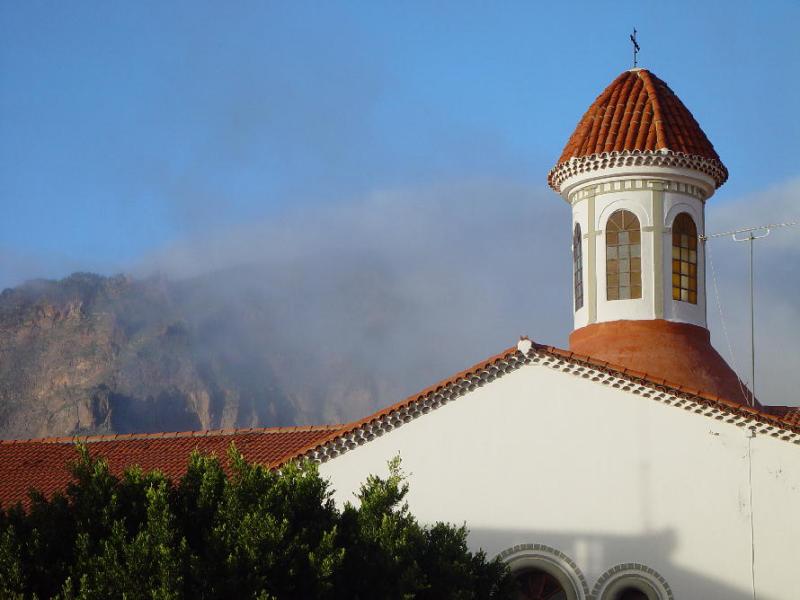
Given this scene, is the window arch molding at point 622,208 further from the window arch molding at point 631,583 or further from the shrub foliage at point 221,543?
the shrub foliage at point 221,543

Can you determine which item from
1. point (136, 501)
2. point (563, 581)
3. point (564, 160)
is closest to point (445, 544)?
point (563, 581)

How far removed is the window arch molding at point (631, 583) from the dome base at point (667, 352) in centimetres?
439

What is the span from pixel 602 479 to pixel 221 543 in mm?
8001

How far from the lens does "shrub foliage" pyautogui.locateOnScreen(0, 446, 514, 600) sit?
2105cm

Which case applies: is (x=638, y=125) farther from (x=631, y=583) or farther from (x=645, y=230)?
(x=631, y=583)

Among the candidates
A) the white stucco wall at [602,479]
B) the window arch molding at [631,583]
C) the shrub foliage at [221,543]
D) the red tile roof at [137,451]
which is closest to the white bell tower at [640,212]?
the white stucco wall at [602,479]

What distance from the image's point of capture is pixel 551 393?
27266 millimetres

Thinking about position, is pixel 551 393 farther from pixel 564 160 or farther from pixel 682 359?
pixel 564 160

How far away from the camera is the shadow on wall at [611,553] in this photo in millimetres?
25906

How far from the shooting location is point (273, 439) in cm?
3372

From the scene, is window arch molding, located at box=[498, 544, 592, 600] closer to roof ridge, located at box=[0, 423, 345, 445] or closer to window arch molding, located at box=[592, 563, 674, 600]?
window arch molding, located at box=[592, 563, 674, 600]

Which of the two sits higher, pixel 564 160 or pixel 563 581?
pixel 564 160

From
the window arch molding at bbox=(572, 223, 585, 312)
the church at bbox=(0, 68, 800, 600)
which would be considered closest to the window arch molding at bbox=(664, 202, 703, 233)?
the church at bbox=(0, 68, 800, 600)

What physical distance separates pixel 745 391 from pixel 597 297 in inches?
141
